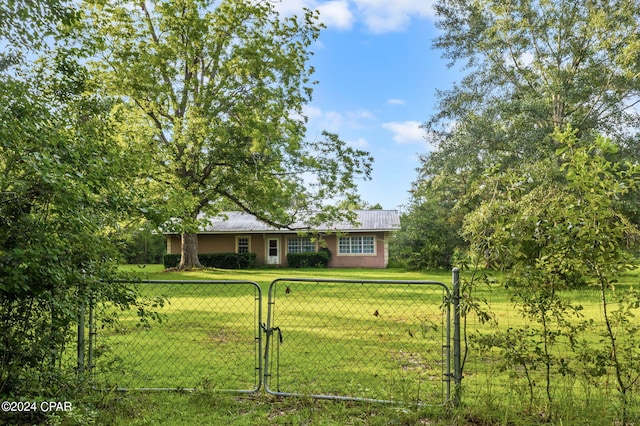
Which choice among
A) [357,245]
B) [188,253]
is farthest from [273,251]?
[188,253]

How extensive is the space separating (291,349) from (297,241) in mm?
20892

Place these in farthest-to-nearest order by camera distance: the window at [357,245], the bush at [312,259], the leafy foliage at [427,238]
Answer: the window at [357,245]
the bush at [312,259]
the leafy foliage at [427,238]

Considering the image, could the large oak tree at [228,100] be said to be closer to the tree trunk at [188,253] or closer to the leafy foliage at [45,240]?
the tree trunk at [188,253]

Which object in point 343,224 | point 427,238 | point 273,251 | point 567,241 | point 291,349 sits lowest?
point 291,349

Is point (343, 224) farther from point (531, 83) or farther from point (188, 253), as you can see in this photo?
point (531, 83)

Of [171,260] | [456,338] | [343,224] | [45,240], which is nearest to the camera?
[45,240]

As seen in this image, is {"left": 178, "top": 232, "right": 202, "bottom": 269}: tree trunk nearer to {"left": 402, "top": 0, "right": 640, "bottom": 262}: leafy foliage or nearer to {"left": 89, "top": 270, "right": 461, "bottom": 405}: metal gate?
{"left": 89, "top": 270, "right": 461, "bottom": 405}: metal gate

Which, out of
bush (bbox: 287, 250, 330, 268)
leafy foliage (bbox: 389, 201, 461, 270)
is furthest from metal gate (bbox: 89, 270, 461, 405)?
bush (bbox: 287, 250, 330, 268)

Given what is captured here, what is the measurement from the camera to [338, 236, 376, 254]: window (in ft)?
84.9

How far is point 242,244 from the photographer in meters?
27.4

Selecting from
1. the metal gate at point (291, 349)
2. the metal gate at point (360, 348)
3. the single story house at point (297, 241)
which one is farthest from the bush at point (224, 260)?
the metal gate at point (291, 349)

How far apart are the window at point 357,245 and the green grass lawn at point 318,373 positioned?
54.5ft

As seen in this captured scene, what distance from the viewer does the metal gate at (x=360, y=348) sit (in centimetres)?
418

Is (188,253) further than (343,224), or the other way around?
(343,224)
